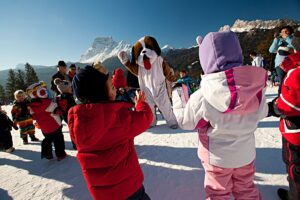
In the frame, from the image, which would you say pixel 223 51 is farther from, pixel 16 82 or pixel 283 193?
pixel 16 82

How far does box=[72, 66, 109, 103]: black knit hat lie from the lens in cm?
141

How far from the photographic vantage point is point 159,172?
2.34 metres

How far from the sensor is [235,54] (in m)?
1.27

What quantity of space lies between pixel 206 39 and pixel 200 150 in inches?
36.4

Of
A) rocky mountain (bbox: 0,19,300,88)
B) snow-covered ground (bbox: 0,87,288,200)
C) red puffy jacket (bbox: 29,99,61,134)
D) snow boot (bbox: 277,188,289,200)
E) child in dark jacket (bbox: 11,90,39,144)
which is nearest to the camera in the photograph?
snow boot (bbox: 277,188,289,200)

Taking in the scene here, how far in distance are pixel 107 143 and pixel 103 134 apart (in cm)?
10

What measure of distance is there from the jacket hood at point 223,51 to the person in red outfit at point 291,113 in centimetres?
40

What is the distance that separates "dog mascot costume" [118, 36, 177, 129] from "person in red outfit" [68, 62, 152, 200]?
261 cm

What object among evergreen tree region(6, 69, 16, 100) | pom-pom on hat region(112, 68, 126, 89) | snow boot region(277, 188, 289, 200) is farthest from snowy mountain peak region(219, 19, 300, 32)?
snow boot region(277, 188, 289, 200)

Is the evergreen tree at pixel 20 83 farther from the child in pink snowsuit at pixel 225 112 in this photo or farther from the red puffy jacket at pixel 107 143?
the child in pink snowsuit at pixel 225 112

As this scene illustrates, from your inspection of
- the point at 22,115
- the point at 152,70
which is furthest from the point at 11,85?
the point at 152,70

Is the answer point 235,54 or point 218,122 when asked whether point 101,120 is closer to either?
point 218,122

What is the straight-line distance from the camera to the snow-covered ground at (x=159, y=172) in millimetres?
1940

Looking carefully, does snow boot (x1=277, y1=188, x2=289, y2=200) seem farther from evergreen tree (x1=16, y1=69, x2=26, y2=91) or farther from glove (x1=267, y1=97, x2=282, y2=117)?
evergreen tree (x1=16, y1=69, x2=26, y2=91)
